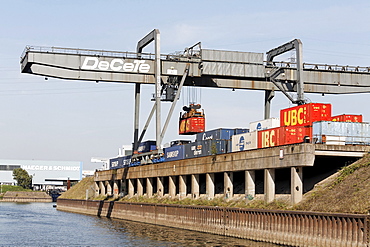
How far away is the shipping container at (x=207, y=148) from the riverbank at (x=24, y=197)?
10983 centimetres

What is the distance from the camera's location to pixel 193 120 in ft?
232

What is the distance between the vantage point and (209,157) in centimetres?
5928

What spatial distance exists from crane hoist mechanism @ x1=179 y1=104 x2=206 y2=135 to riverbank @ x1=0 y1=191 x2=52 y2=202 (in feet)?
343

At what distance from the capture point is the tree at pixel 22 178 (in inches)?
7135

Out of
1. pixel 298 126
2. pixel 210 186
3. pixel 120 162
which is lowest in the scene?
pixel 210 186

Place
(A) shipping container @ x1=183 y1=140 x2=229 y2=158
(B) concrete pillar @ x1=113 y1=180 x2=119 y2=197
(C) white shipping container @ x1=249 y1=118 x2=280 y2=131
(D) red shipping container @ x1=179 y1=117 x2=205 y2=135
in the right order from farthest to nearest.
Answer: (B) concrete pillar @ x1=113 y1=180 x2=119 y2=197, (D) red shipping container @ x1=179 y1=117 x2=205 y2=135, (A) shipping container @ x1=183 y1=140 x2=229 y2=158, (C) white shipping container @ x1=249 y1=118 x2=280 y2=131

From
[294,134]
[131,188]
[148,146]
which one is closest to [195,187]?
[294,134]

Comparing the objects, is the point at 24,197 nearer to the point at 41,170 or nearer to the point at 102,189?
the point at 41,170

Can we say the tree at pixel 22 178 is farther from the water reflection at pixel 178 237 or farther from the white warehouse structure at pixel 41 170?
the water reflection at pixel 178 237

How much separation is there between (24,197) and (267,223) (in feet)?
440

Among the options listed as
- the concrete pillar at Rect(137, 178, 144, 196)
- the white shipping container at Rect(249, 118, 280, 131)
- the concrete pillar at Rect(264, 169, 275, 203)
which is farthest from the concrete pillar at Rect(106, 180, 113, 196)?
the concrete pillar at Rect(264, 169, 275, 203)

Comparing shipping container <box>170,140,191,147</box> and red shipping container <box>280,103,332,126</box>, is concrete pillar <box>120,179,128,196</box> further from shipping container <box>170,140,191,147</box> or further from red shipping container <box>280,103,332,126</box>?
red shipping container <box>280,103,332,126</box>

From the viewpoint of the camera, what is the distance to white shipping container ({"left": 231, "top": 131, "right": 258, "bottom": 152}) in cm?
5238

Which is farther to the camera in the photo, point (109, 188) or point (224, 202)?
point (109, 188)
